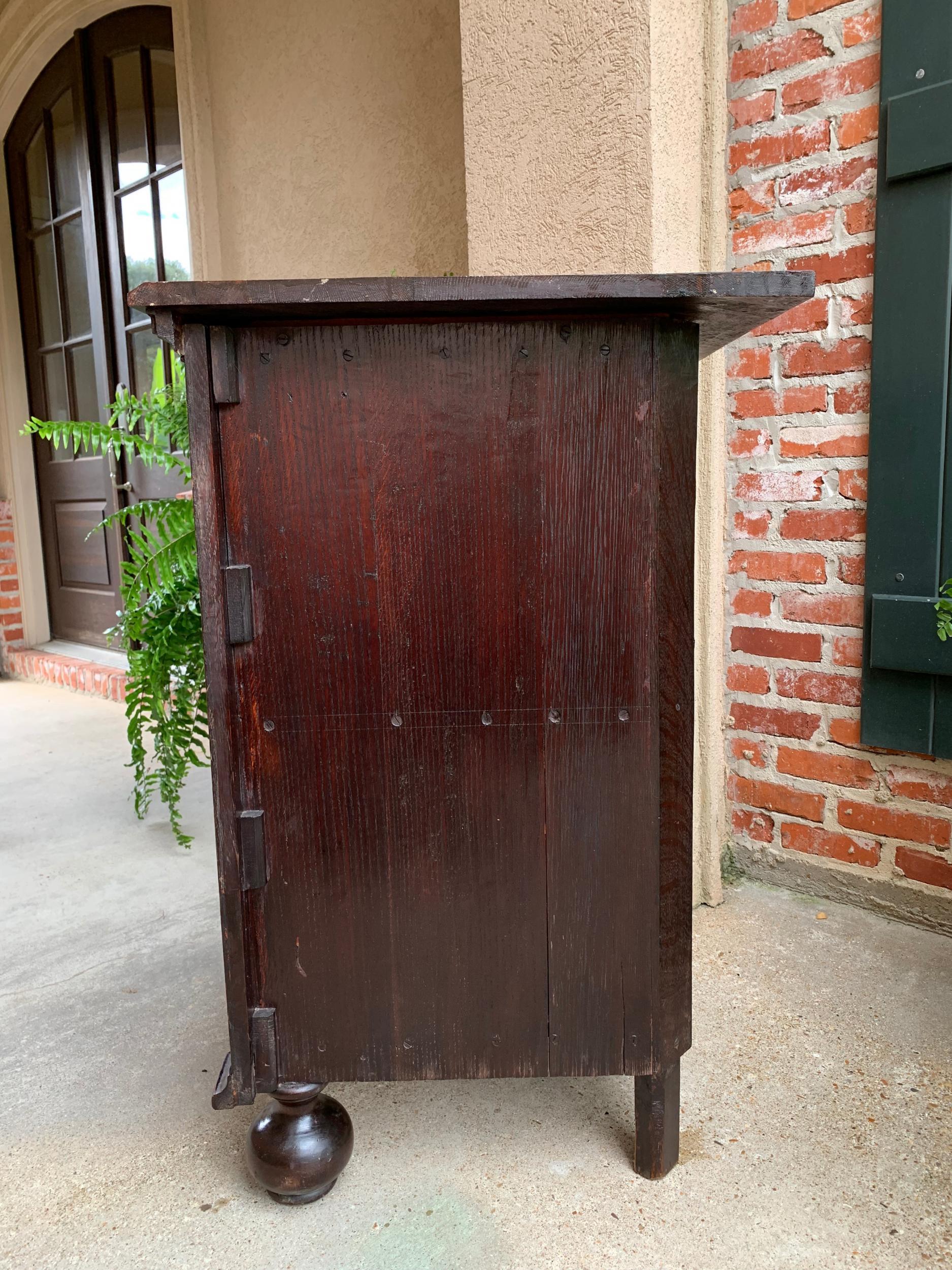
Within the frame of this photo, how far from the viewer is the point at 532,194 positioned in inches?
71.0

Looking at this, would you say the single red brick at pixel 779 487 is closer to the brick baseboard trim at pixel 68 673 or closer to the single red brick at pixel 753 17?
the single red brick at pixel 753 17

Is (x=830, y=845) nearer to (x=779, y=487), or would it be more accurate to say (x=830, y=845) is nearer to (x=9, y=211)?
(x=779, y=487)

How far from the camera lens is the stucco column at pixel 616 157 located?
166cm

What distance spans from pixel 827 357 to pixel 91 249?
369cm

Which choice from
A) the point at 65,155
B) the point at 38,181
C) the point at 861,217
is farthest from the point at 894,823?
the point at 38,181

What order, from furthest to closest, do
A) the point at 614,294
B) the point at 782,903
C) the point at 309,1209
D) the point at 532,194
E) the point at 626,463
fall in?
the point at 782,903 → the point at 532,194 → the point at 309,1209 → the point at 626,463 → the point at 614,294

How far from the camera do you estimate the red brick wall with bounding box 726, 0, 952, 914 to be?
1.80m

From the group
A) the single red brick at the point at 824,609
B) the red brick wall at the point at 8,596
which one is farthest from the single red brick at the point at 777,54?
the red brick wall at the point at 8,596

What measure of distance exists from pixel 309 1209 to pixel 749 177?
2.04 meters

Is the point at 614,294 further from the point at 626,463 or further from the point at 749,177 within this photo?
the point at 749,177

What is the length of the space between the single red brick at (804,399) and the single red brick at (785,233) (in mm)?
286

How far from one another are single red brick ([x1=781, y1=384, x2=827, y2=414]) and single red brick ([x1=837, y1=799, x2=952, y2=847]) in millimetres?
838

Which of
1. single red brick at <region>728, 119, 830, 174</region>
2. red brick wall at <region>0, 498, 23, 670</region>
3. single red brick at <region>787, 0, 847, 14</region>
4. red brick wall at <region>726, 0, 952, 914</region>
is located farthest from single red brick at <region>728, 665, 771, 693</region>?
red brick wall at <region>0, 498, 23, 670</region>

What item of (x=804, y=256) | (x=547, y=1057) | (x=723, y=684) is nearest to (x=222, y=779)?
(x=547, y=1057)
